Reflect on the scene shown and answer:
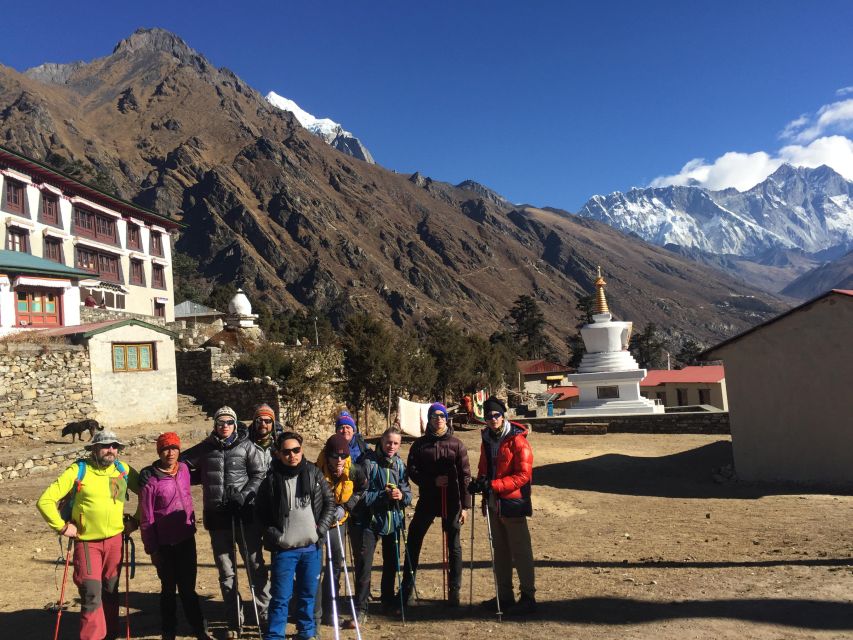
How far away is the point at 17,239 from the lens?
32188mm

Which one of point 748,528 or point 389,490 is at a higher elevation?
point 389,490

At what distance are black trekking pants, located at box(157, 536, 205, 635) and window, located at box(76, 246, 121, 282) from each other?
35726 mm

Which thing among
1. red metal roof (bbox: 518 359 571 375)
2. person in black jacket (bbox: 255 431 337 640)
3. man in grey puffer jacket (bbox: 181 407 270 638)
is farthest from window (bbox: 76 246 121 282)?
red metal roof (bbox: 518 359 571 375)

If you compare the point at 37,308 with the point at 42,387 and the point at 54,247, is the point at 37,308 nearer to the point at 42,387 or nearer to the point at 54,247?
the point at 42,387

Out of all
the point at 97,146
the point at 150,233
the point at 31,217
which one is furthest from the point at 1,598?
the point at 97,146

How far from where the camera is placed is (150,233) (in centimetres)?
4350

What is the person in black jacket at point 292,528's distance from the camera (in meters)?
5.00

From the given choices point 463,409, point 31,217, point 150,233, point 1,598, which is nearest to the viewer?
point 1,598

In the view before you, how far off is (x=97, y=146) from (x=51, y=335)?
145 m

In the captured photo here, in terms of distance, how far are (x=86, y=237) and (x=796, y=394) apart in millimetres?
37301

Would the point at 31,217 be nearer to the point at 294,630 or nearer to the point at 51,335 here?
the point at 51,335

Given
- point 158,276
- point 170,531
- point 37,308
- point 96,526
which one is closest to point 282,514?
point 170,531

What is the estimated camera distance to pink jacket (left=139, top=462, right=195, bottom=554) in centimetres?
530

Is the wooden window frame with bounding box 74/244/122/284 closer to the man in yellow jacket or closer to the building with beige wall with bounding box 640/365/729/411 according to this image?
the man in yellow jacket
